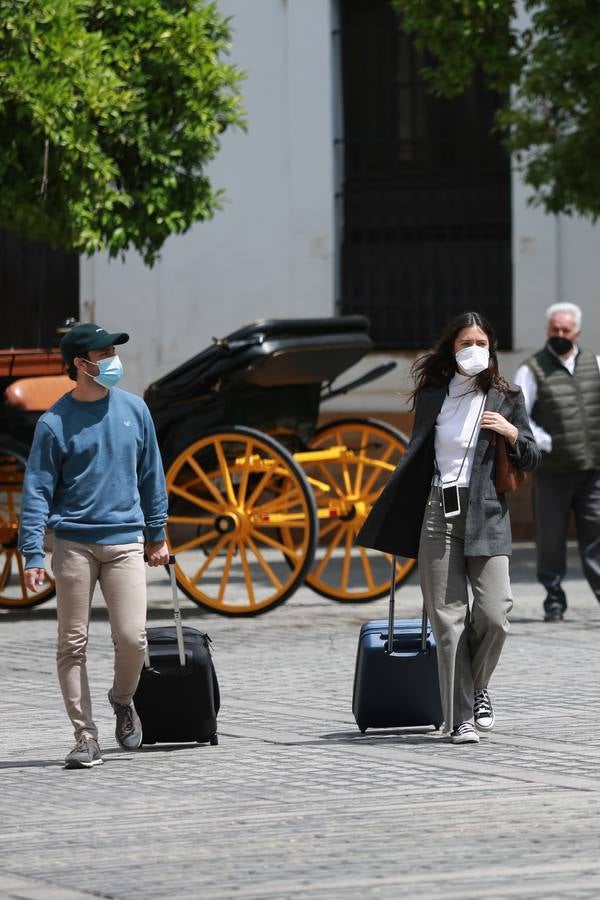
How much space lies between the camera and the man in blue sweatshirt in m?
7.55

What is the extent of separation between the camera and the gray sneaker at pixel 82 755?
7.52 m

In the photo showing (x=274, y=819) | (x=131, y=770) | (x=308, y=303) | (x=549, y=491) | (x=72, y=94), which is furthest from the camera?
(x=308, y=303)

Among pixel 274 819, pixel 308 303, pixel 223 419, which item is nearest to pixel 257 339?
pixel 223 419

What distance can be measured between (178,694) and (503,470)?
1559 millimetres

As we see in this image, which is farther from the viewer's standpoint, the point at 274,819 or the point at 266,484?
the point at 266,484

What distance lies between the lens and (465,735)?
786 cm

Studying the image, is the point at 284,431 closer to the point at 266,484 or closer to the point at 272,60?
the point at 266,484

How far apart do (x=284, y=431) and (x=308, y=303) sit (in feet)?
22.8

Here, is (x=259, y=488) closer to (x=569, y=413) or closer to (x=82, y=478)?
(x=569, y=413)

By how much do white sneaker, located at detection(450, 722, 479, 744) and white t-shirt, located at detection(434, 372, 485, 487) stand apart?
95cm

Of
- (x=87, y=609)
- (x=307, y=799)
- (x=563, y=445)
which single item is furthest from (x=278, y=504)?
(x=307, y=799)

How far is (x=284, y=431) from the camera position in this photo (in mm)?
12891

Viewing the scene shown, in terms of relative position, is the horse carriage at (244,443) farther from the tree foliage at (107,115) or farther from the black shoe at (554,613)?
the tree foliage at (107,115)

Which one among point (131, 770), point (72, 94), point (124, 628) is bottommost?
point (131, 770)
